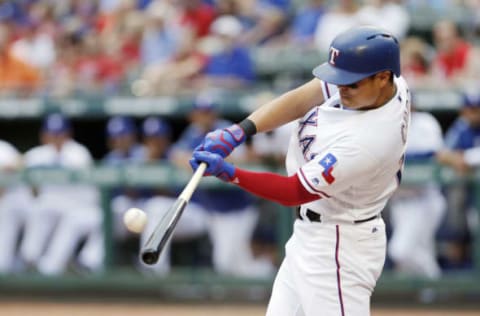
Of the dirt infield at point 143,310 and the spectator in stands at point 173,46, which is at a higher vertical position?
the spectator in stands at point 173,46

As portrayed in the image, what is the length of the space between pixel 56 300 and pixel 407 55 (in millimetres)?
3480

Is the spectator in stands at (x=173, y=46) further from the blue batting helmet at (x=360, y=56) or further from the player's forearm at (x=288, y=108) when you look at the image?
the blue batting helmet at (x=360, y=56)

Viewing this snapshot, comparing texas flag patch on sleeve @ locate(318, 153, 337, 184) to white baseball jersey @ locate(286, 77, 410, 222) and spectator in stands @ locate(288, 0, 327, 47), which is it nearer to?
white baseball jersey @ locate(286, 77, 410, 222)

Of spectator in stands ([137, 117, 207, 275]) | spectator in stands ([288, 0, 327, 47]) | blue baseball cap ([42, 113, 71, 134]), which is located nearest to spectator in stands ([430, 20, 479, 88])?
spectator in stands ([288, 0, 327, 47])

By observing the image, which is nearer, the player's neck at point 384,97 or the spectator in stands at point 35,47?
the player's neck at point 384,97

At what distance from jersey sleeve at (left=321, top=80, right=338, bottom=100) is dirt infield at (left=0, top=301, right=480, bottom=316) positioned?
3360 mm

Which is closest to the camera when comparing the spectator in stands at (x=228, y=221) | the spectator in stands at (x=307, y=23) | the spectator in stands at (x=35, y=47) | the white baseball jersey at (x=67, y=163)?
the spectator in stands at (x=228, y=221)

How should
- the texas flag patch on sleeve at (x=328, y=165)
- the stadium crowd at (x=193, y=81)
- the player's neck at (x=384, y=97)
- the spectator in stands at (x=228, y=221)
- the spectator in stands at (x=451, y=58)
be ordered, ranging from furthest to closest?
the spectator in stands at (x=451, y=58), the spectator in stands at (x=228, y=221), the stadium crowd at (x=193, y=81), the player's neck at (x=384, y=97), the texas flag patch on sleeve at (x=328, y=165)

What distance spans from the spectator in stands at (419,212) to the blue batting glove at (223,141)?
3293mm

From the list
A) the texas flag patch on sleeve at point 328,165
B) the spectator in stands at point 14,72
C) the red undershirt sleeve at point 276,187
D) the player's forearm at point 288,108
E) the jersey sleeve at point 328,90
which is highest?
the spectator in stands at point 14,72

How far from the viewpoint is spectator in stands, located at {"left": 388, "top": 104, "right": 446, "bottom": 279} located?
6840 millimetres

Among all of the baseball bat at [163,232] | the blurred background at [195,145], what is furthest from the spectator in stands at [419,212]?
the baseball bat at [163,232]

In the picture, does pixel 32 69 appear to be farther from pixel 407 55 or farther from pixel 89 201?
pixel 407 55

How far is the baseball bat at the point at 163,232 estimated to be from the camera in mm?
3275
